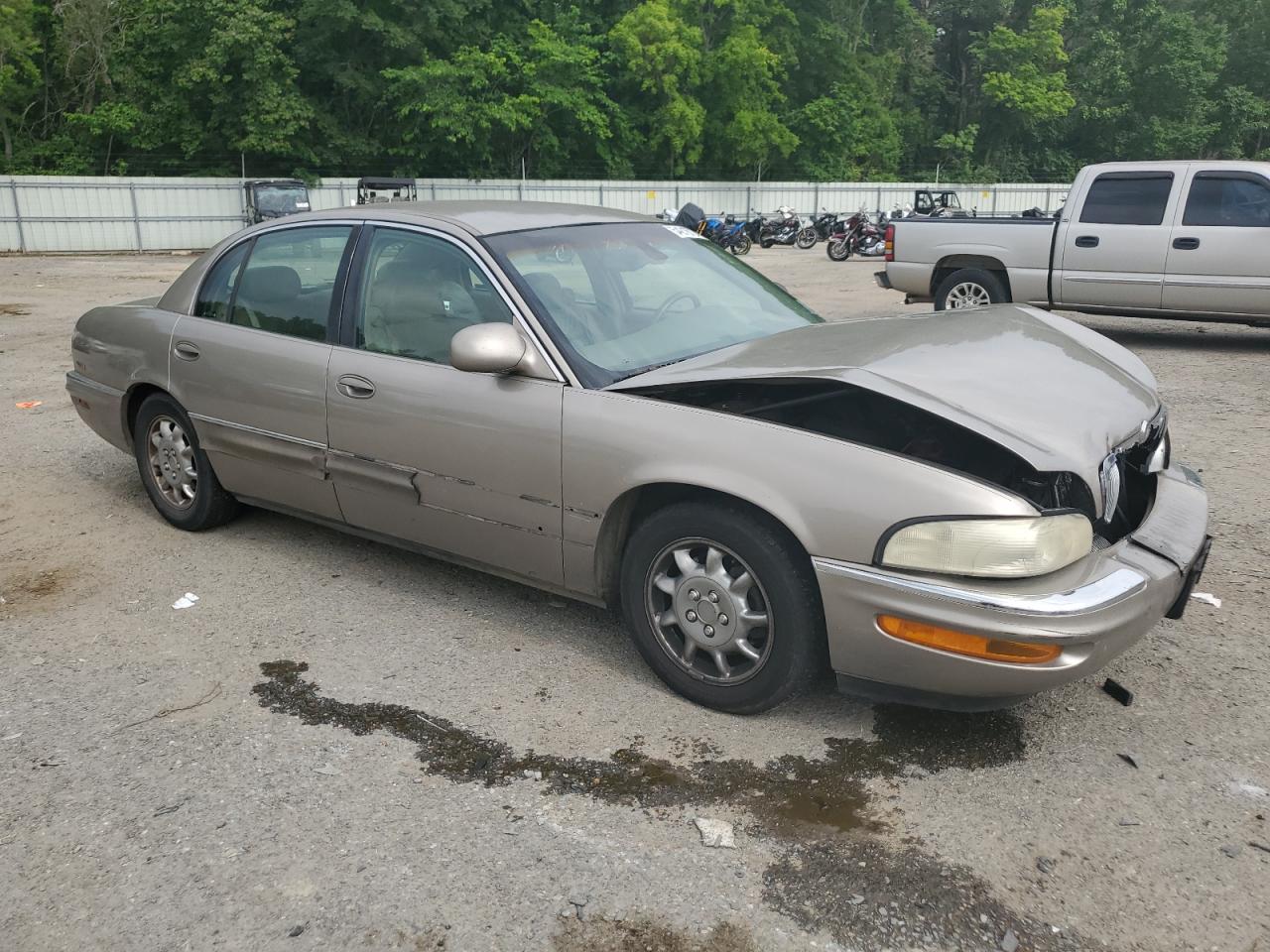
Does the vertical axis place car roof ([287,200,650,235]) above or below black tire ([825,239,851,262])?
above

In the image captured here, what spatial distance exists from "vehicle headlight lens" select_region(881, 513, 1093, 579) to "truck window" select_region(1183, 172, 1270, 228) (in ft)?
29.0

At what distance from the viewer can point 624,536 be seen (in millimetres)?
3688

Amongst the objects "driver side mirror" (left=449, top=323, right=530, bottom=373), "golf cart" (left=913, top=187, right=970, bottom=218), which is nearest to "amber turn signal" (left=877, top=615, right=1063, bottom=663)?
"driver side mirror" (left=449, top=323, right=530, bottom=373)

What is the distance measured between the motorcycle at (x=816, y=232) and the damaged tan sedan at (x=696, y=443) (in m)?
29.1

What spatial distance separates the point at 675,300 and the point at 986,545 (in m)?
1.84

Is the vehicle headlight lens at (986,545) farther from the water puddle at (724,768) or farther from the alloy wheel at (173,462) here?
the alloy wheel at (173,462)

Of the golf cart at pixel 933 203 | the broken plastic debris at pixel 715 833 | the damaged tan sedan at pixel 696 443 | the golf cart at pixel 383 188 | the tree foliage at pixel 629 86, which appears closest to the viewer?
the broken plastic debris at pixel 715 833

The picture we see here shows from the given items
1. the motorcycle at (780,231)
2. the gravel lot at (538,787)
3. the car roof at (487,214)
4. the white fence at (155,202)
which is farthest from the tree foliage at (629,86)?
the gravel lot at (538,787)

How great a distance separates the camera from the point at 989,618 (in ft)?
9.57

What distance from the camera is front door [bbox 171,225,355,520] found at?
176 inches

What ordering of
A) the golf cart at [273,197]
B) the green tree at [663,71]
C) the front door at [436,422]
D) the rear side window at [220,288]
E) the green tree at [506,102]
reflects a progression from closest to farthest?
1. the front door at [436,422]
2. the rear side window at [220,288]
3. the golf cart at [273,197]
4. the green tree at [506,102]
5. the green tree at [663,71]

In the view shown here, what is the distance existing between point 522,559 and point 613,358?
0.79m

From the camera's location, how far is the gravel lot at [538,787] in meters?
2.58

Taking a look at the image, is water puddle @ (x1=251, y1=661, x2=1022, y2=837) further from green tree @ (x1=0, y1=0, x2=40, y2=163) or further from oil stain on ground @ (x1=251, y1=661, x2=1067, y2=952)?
green tree @ (x1=0, y1=0, x2=40, y2=163)
